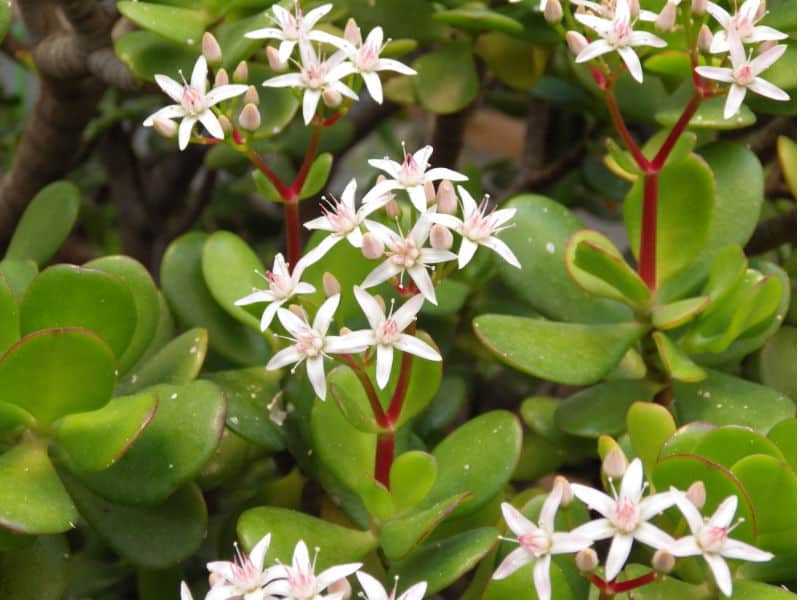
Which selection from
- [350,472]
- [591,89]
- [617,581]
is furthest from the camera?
[591,89]

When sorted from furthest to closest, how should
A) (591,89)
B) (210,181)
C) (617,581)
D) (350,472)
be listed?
(210,181)
(591,89)
(350,472)
(617,581)

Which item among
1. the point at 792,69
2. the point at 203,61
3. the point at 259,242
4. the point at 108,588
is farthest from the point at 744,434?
the point at 259,242

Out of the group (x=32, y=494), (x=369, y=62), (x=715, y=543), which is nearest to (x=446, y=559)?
(x=715, y=543)

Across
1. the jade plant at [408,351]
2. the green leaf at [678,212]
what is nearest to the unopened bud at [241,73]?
the jade plant at [408,351]

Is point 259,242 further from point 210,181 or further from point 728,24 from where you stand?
point 728,24

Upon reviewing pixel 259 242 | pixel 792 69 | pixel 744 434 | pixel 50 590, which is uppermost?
pixel 792 69

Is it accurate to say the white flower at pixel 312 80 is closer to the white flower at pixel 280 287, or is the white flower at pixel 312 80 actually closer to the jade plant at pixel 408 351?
the jade plant at pixel 408 351
